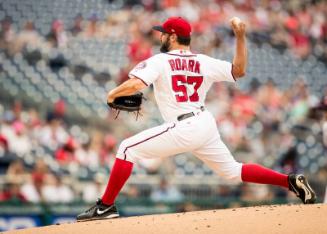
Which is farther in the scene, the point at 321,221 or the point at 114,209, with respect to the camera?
the point at 114,209

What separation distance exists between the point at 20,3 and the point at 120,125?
459cm

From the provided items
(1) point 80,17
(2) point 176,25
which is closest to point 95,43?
(1) point 80,17

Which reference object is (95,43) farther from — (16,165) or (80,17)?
(16,165)

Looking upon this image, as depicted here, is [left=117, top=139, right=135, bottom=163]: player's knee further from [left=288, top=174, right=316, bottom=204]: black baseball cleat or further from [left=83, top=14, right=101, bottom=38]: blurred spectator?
[left=83, top=14, right=101, bottom=38]: blurred spectator

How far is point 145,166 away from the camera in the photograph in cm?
1205

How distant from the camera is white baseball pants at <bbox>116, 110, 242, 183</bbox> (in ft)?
20.1

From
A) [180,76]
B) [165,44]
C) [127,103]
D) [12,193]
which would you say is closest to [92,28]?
[12,193]

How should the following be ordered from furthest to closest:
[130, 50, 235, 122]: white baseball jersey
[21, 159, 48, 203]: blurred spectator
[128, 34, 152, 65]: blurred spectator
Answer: [128, 34, 152, 65]: blurred spectator < [21, 159, 48, 203]: blurred spectator < [130, 50, 235, 122]: white baseball jersey

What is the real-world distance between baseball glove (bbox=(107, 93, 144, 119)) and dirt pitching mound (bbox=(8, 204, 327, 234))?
2.98 feet

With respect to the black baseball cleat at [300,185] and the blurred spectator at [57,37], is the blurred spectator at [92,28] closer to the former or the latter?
the blurred spectator at [57,37]

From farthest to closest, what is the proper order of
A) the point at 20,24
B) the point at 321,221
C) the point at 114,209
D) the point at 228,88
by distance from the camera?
1. the point at 20,24
2. the point at 228,88
3. the point at 114,209
4. the point at 321,221

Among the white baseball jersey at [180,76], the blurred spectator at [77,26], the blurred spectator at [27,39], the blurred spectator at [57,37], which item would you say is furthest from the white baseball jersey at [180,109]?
the blurred spectator at [77,26]

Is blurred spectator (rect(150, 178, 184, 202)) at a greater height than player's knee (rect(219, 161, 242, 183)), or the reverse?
player's knee (rect(219, 161, 242, 183))

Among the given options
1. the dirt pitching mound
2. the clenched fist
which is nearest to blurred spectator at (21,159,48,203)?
the dirt pitching mound
